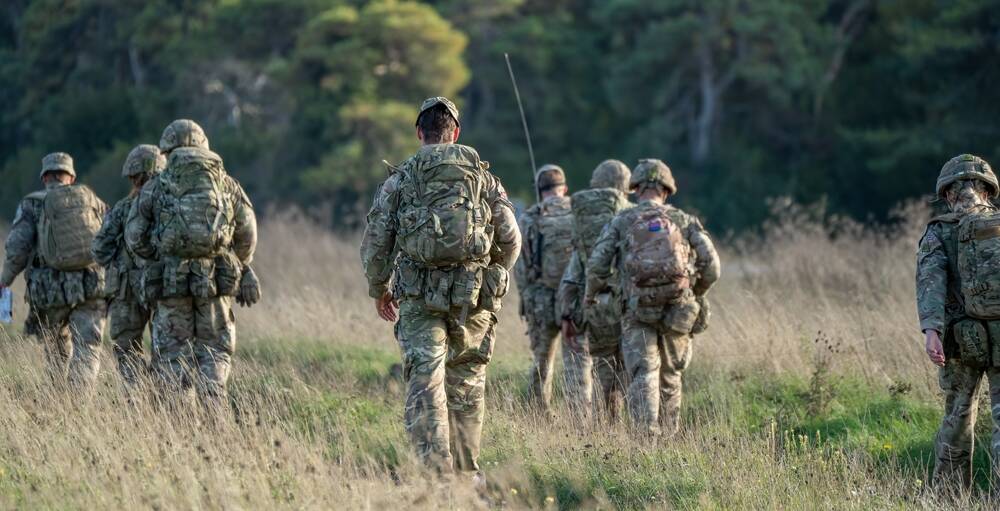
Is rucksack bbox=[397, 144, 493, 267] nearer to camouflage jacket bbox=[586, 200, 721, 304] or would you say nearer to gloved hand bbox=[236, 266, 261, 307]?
camouflage jacket bbox=[586, 200, 721, 304]

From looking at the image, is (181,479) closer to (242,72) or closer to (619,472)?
(619,472)

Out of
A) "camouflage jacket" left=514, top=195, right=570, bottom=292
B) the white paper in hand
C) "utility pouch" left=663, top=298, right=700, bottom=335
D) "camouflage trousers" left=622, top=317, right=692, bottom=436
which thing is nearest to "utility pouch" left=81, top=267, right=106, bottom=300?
the white paper in hand

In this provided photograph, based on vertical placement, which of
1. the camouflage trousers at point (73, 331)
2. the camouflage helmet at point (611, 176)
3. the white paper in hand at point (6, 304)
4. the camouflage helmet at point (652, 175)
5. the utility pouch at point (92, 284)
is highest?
the camouflage helmet at point (611, 176)

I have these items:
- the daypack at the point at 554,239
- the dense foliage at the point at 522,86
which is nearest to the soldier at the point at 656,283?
the daypack at the point at 554,239

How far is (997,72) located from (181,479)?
25430 millimetres

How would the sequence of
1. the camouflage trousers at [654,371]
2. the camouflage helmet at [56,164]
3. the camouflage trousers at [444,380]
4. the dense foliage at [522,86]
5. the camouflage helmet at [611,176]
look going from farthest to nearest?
1. the dense foliage at [522,86]
2. the camouflage helmet at [56,164]
3. the camouflage helmet at [611,176]
4. the camouflage trousers at [654,371]
5. the camouflage trousers at [444,380]

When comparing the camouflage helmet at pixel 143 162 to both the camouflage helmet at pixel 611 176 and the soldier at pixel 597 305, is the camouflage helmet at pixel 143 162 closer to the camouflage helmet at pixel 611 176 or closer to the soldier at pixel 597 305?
→ the soldier at pixel 597 305

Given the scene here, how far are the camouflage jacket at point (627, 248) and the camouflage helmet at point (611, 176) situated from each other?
42.3 inches

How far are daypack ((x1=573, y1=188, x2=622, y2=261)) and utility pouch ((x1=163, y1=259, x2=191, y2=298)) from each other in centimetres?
284

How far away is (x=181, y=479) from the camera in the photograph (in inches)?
241

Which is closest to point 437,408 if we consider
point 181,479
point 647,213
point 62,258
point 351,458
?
point 351,458

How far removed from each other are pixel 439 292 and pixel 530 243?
338 cm

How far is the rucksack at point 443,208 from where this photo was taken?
21.9 feet

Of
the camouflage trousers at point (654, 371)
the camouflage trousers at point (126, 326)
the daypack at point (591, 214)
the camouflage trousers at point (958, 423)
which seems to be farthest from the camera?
the daypack at point (591, 214)
